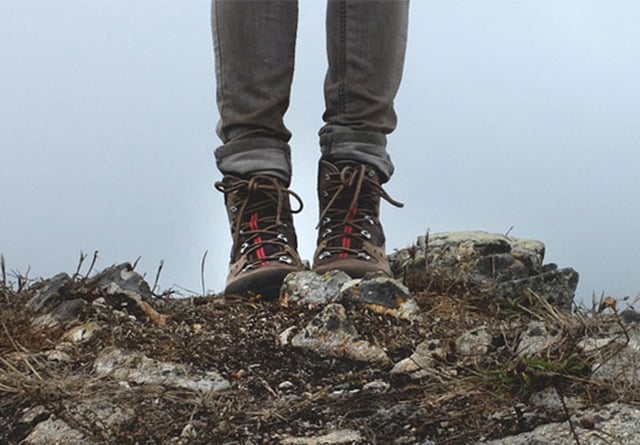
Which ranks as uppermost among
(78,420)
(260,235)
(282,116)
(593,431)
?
(282,116)

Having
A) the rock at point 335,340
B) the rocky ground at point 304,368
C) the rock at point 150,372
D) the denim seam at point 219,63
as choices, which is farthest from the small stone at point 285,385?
the denim seam at point 219,63

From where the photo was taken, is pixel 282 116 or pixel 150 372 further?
pixel 282 116

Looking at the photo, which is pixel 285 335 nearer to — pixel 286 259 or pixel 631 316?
pixel 286 259

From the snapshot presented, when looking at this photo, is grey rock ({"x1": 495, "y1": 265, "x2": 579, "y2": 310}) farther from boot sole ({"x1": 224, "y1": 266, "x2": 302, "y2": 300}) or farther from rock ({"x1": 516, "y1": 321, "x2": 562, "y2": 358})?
rock ({"x1": 516, "y1": 321, "x2": 562, "y2": 358})

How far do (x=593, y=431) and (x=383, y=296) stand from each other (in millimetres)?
1469

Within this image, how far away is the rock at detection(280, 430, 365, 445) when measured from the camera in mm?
2090

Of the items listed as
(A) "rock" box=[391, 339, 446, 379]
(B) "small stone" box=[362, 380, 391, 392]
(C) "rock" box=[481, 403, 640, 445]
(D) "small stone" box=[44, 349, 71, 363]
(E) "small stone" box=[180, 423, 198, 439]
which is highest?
(D) "small stone" box=[44, 349, 71, 363]

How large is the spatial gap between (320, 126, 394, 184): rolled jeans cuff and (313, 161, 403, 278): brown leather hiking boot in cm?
3

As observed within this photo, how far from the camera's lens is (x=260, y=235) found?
3.88 metres

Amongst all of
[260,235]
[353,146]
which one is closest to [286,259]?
[260,235]

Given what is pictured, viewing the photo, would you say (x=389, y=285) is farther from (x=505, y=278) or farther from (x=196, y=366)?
(x=505, y=278)

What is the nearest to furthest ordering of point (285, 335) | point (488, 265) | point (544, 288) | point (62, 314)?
point (285, 335) < point (62, 314) < point (544, 288) < point (488, 265)

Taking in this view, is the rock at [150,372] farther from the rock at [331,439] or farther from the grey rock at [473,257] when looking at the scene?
the grey rock at [473,257]

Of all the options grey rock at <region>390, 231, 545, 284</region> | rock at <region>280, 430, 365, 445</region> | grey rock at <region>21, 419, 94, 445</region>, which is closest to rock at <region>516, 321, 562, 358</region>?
rock at <region>280, 430, 365, 445</region>
